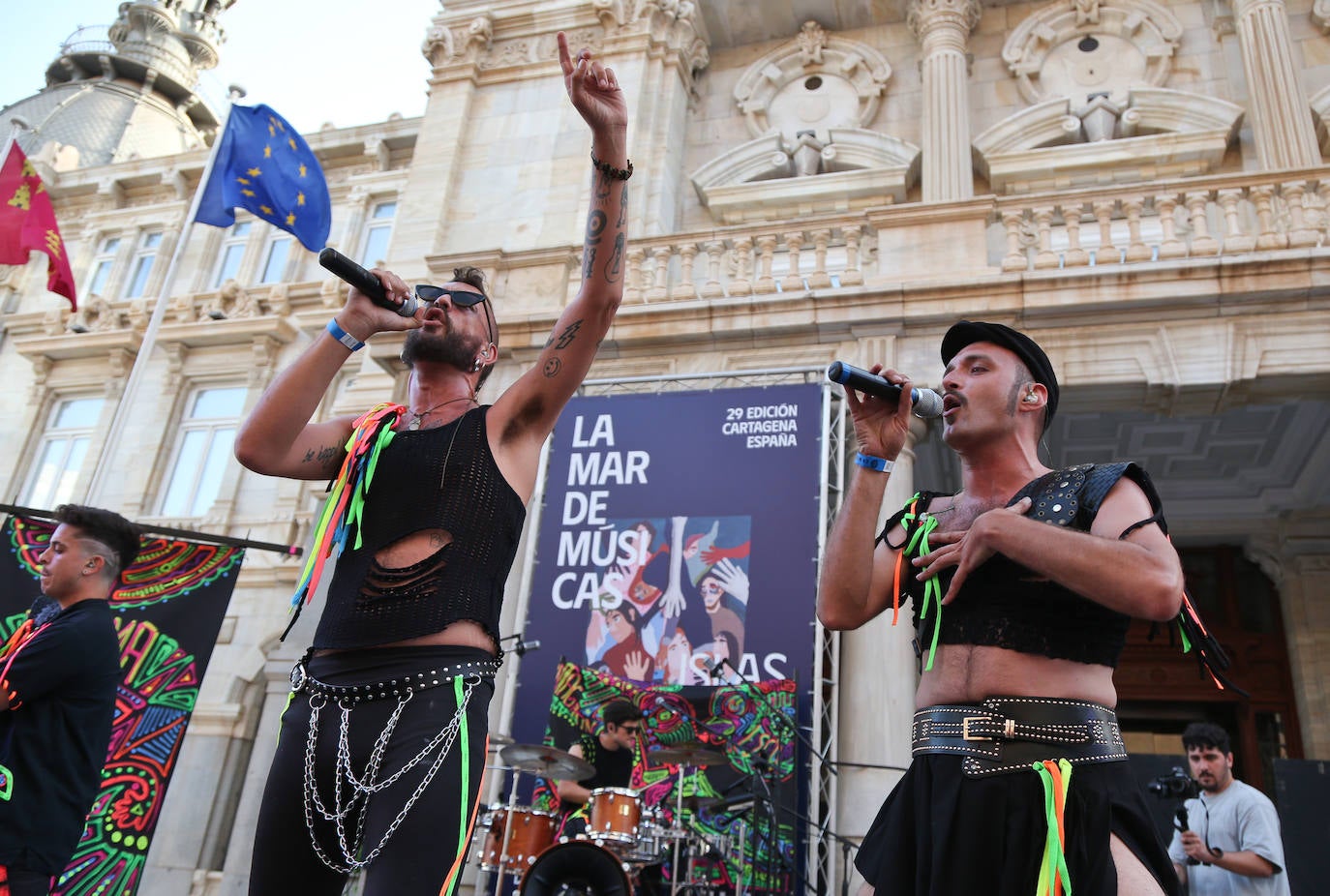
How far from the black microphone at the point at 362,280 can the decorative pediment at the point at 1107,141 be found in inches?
465

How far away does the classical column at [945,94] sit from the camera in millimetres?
12539

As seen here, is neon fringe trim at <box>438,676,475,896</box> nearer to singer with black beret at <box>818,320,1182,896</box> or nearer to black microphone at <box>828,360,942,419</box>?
singer with black beret at <box>818,320,1182,896</box>

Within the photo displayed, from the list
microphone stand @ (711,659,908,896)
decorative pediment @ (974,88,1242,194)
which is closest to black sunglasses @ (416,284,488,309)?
microphone stand @ (711,659,908,896)

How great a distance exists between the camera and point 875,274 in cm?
1041

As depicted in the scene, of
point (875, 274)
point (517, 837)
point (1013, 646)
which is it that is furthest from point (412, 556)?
point (875, 274)

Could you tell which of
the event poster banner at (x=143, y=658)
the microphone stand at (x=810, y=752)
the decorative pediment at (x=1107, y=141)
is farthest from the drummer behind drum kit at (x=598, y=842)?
the decorative pediment at (x=1107, y=141)

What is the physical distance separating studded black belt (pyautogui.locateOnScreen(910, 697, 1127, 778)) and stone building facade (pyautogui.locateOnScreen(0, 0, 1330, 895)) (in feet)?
19.7

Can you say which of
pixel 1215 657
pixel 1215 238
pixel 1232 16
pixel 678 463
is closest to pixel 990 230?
pixel 1215 238

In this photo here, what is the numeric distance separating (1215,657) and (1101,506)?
0.48 meters

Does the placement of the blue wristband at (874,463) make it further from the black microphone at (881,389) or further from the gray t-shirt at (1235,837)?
the gray t-shirt at (1235,837)

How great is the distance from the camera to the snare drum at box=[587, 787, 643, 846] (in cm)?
717

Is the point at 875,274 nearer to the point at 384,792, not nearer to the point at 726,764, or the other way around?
the point at 726,764

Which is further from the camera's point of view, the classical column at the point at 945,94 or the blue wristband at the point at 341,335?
the classical column at the point at 945,94

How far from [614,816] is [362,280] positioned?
219 inches
